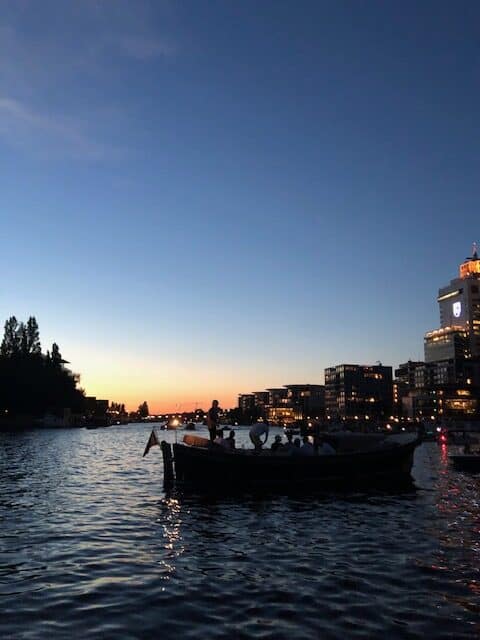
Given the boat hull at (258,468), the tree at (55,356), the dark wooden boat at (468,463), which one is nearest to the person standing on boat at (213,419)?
the boat hull at (258,468)

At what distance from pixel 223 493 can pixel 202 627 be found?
752 inches

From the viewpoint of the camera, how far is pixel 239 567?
15742mm

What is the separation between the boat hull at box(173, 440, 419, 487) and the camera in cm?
3045

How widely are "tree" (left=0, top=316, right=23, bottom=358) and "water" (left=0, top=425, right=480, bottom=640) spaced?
136927mm

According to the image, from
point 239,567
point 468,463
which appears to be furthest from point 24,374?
point 239,567

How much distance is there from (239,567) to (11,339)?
155106 millimetres

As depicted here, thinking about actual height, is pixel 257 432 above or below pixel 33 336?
below

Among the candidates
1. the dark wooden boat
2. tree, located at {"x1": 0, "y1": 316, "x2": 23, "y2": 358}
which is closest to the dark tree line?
tree, located at {"x1": 0, "y1": 316, "x2": 23, "y2": 358}

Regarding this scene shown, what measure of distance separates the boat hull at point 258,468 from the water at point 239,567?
1763 millimetres

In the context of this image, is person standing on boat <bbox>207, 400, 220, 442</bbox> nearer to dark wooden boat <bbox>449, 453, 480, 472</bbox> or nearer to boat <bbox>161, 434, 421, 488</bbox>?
boat <bbox>161, 434, 421, 488</bbox>

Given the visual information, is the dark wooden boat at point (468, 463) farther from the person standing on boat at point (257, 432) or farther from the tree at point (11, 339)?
the tree at point (11, 339)

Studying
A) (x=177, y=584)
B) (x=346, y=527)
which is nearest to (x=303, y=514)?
(x=346, y=527)

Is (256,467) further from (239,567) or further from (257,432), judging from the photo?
(239,567)

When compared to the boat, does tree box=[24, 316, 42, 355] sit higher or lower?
higher
